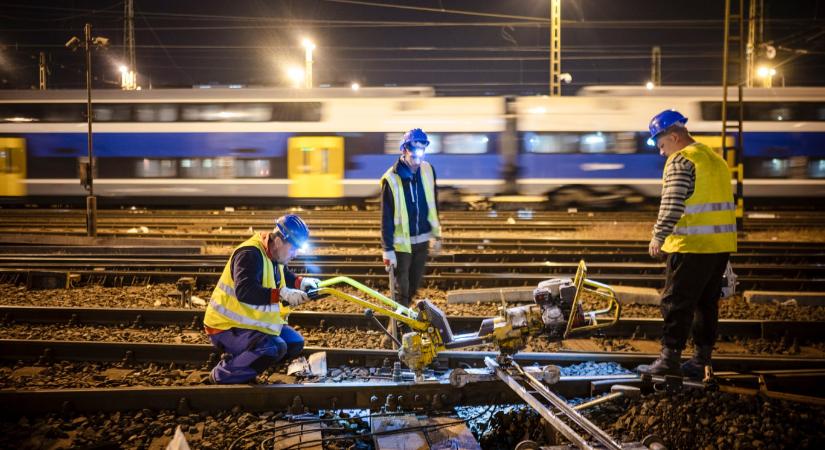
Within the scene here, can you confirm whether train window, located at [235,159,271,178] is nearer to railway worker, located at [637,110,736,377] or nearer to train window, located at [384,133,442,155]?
train window, located at [384,133,442,155]

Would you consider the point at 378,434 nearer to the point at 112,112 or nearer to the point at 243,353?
the point at 243,353

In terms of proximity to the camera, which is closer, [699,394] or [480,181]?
[699,394]

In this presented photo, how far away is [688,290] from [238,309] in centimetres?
353

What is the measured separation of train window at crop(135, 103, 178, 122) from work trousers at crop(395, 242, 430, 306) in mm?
16538

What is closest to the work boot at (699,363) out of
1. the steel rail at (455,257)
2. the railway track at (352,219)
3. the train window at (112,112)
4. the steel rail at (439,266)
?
the steel rail at (439,266)

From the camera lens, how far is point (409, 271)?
623cm

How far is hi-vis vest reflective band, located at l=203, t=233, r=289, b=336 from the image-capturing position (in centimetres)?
475

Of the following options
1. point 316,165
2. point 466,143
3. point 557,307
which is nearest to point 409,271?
point 557,307

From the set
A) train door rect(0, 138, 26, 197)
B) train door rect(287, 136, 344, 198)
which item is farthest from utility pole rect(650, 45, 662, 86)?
train door rect(0, 138, 26, 197)

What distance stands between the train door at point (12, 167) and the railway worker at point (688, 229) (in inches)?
878

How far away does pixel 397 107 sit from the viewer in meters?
19.8

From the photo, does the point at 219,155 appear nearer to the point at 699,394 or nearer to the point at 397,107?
the point at 397,107

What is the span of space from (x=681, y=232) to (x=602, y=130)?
1594cm

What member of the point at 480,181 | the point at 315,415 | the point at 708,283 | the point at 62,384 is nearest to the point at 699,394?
the point at 708,283
